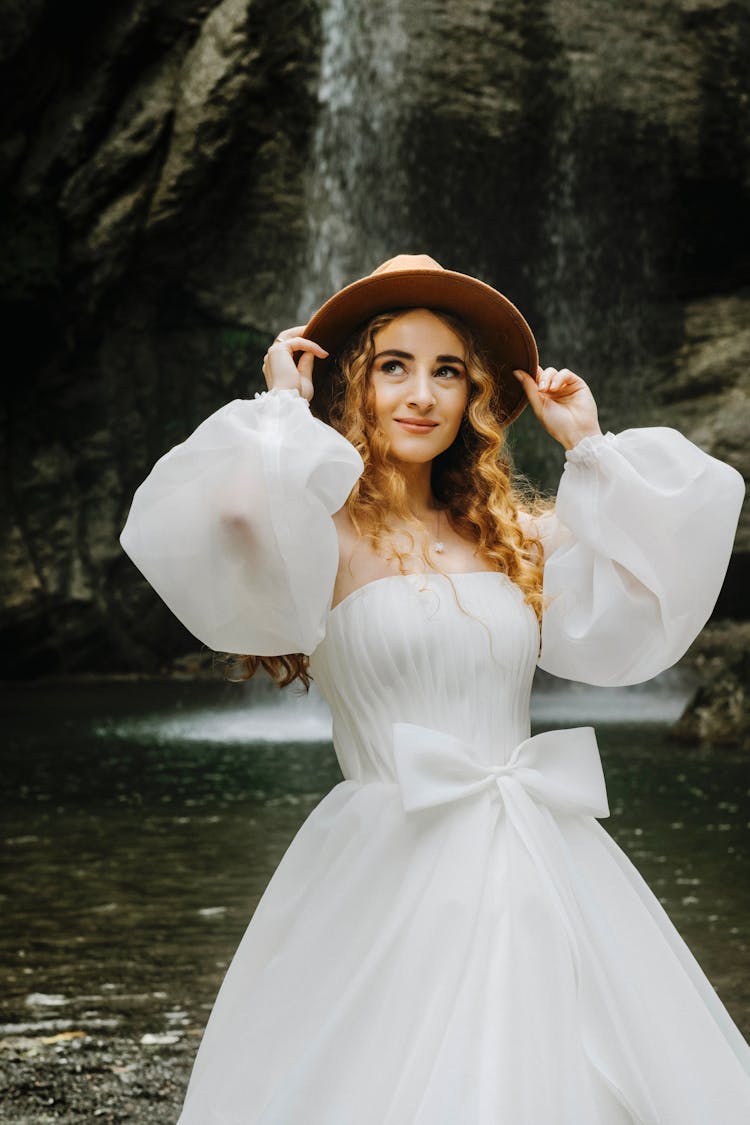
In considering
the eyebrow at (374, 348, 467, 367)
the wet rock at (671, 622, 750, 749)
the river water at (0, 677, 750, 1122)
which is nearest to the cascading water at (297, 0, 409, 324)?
the river water at (0, 677, 750, 1122)

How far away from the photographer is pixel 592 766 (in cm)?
234

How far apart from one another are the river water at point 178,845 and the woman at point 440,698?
155 cm

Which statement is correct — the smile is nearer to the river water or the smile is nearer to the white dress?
the white dress

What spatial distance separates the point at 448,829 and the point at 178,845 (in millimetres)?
4538

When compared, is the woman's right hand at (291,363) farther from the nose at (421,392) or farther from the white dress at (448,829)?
the nose at (421,392)

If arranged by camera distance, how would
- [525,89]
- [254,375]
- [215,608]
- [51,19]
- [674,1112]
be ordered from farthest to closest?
[254,375], [525,89], [51,19], [215,608], [674,1112]

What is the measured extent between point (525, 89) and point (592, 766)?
13756mm

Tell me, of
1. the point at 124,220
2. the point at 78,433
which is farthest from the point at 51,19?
the point at 78,433

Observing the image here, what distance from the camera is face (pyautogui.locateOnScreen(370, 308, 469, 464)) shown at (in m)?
2.50

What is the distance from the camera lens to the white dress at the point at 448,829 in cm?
199

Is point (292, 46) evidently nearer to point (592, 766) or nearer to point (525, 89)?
point (525, 89)

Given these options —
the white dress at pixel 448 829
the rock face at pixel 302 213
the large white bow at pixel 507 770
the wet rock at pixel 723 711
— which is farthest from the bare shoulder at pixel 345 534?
the rock face at pixel 302 213

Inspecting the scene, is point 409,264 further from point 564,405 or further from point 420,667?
point 420,667

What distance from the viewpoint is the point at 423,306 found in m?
2.56
